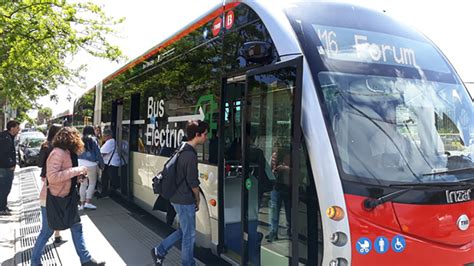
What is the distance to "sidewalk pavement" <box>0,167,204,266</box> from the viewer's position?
217 inches

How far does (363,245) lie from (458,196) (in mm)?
952

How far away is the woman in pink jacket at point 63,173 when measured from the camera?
15.1 ft

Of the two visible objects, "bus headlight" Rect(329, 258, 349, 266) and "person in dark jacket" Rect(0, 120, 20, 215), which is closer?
"bus headlight" Rect(329, 258, 349, 266)

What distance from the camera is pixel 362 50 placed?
3701 millimetres

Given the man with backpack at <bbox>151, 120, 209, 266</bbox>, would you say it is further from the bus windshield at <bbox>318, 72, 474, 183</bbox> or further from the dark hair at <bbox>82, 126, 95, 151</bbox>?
the dark hair at <bbox>82, 126, 95, 151</bbox>

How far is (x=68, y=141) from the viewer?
4.76 metres

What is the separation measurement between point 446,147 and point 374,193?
0.98 m

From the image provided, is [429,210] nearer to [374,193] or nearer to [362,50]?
[374,193]

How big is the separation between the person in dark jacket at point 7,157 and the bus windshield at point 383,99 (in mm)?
6328

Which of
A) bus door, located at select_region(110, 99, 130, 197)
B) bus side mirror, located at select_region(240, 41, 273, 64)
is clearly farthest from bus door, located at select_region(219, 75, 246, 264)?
bus door, located at select_region(110, 99, 130, 197)

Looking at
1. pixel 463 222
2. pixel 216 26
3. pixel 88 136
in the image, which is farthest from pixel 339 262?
pixel 88 136

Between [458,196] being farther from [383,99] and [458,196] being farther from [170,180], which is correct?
[170,180]

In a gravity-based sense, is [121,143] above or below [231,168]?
above

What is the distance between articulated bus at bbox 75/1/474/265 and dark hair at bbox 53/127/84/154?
1.57 m
